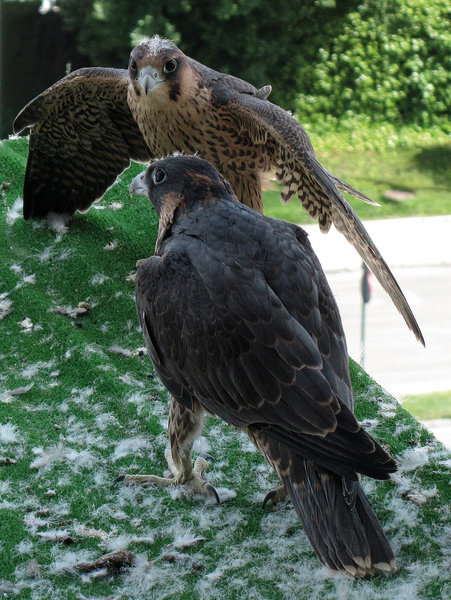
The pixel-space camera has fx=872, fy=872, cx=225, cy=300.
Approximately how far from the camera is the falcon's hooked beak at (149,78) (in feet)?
11.5

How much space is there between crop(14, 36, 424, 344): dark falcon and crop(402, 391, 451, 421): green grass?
3121mm

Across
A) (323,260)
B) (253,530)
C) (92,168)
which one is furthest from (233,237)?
(323,260)

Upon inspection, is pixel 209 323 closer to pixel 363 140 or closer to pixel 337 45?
pixel 363 140

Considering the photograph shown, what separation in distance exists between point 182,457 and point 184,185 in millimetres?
859

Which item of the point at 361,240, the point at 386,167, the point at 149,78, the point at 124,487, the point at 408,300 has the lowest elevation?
the point at 408,300

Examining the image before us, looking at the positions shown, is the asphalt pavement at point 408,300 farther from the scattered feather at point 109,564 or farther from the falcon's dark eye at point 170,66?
the scattered feather at point 109,564

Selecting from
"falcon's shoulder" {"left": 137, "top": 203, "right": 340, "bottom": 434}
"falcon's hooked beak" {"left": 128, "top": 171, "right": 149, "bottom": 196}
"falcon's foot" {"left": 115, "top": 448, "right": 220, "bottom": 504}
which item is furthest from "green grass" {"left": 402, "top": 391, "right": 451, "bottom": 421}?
"falcon's shoulder" {"left": 137, "top": 203, "right": 340, "bottom": 434}

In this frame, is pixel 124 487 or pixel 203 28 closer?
pixel 124 487

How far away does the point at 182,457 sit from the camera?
275cm

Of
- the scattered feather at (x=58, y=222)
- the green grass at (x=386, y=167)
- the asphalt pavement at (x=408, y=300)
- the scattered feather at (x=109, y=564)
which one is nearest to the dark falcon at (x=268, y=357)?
the scattered feather at (x=109, y=564)

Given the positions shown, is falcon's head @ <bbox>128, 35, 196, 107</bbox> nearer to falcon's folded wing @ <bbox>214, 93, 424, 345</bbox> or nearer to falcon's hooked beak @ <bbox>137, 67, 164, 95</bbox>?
falcon's hooked beak @ <bbox>137, 67, 164, 95</bbox>

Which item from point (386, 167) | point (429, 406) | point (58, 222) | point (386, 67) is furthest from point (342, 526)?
point (386, 67)

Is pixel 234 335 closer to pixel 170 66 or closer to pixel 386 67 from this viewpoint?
pixel 170 66

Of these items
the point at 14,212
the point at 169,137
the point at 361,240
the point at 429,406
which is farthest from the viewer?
the point at 429,406
